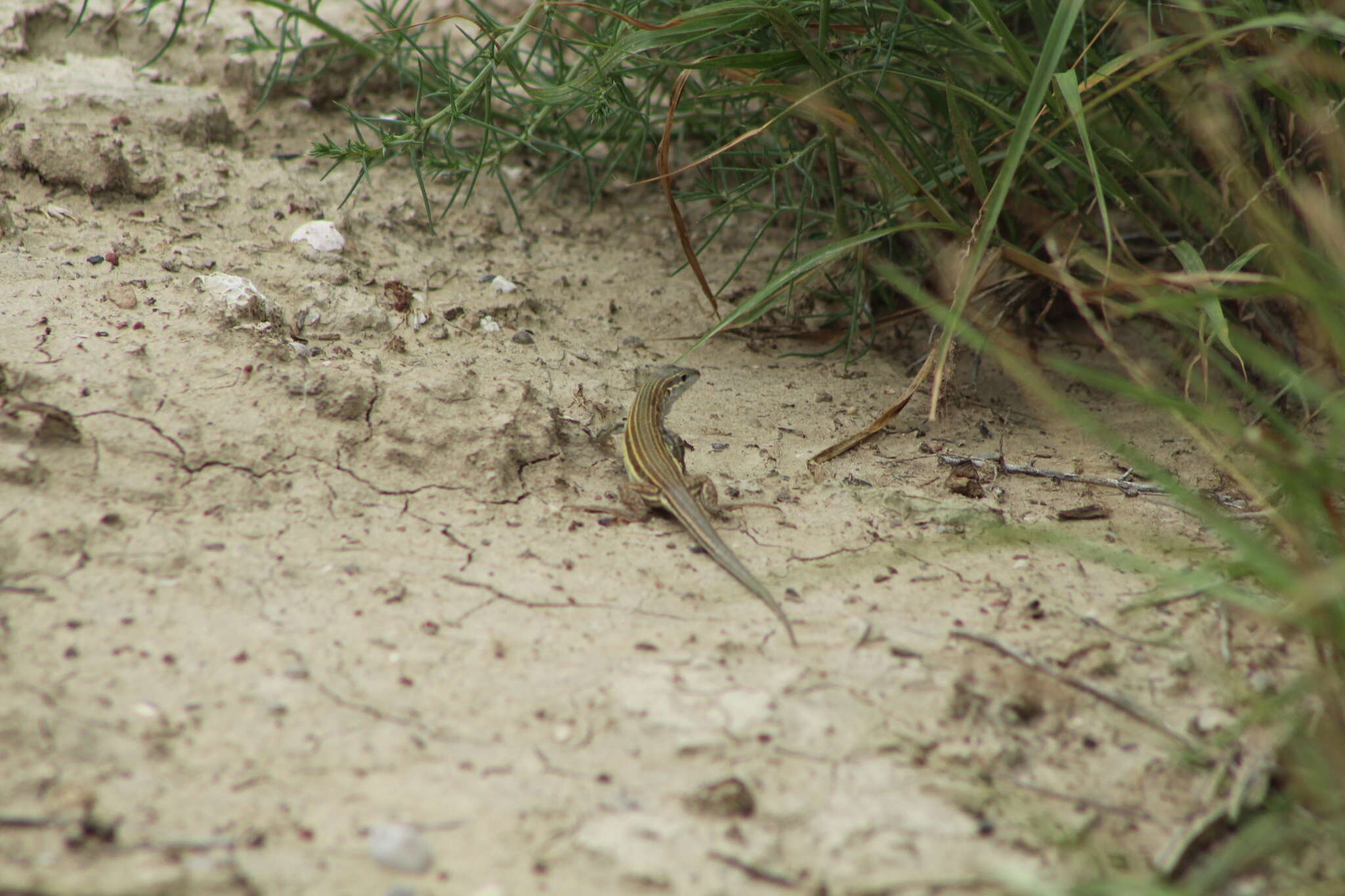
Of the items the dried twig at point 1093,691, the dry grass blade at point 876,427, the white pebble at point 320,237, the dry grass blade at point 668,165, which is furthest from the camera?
the white pebble at point 320,237

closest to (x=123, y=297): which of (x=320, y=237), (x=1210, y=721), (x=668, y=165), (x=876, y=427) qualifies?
(x=320, y=237)

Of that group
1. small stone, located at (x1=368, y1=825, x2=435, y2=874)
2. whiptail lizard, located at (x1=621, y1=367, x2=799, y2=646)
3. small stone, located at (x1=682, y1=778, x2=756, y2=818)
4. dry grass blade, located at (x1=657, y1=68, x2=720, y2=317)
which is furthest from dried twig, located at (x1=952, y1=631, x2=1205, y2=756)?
dry grass blade, located at (x1=657, y1=68, x2=720, y2=317)

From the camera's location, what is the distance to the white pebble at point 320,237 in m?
3.72

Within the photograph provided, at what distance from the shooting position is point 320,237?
375cm

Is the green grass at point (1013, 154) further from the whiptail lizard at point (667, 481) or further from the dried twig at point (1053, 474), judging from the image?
the whiptail lizard at point (667, 481)

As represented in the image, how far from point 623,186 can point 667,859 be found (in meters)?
3.53

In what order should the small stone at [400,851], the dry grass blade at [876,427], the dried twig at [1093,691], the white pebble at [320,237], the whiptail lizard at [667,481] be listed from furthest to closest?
the white pebble at [320,237] → the dry grass blade at [876,427] → the whiptail lizard at [667,481] → the dried twig at [1093,691] → the small stone at [400,851]

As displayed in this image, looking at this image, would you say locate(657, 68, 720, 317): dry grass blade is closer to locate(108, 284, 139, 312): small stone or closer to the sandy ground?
the sandy ground

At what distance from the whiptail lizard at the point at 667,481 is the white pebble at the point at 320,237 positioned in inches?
52.2

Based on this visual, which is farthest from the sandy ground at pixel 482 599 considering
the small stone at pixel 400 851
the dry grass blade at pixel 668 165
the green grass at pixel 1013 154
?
the dry grass blade at pixel 668 165

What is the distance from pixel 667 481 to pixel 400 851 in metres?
1.47

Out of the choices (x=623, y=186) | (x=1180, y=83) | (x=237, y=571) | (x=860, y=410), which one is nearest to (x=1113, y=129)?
(x=1180, y=83)

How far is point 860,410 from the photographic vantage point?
3650mm

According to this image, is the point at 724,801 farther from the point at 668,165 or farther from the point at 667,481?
the point at 668,165
